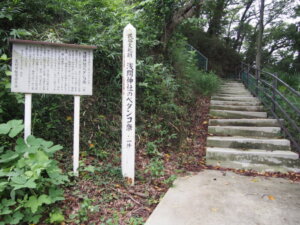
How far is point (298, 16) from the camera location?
48.1 ft

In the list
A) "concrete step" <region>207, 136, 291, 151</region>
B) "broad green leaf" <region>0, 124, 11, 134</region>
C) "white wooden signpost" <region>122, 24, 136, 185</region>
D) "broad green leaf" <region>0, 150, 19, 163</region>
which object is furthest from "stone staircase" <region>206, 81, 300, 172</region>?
"broad green leaf" <region>0, 124, 11, 134</region>

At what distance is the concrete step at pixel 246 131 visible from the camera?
4.64 metres

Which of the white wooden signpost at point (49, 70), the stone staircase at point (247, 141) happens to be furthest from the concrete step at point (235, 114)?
the white wooden signpost at point (49, 70)

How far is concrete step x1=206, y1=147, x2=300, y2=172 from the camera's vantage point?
148 inches

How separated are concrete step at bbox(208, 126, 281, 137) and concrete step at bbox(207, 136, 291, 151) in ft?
0.88

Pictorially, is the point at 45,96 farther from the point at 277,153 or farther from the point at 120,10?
the point at 277,153

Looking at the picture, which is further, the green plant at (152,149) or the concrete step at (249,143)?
the concrete step at (249,143)

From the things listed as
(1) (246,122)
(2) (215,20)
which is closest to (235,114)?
(1) (246,122)

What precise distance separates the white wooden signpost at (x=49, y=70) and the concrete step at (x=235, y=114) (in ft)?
12.8

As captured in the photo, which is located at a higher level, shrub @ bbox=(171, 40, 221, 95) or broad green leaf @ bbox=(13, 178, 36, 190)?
shrub @ bbox=(171, 40, 221, 95)

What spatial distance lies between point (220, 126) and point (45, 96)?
3.72 meters

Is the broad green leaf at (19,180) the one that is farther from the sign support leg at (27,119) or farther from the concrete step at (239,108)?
the concrete step at (239,108)

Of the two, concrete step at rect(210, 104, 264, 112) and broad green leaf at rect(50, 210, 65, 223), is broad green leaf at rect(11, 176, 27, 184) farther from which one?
concrete step at rect(210, 104, 264, 112)

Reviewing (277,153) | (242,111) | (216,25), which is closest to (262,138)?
(277,153)
